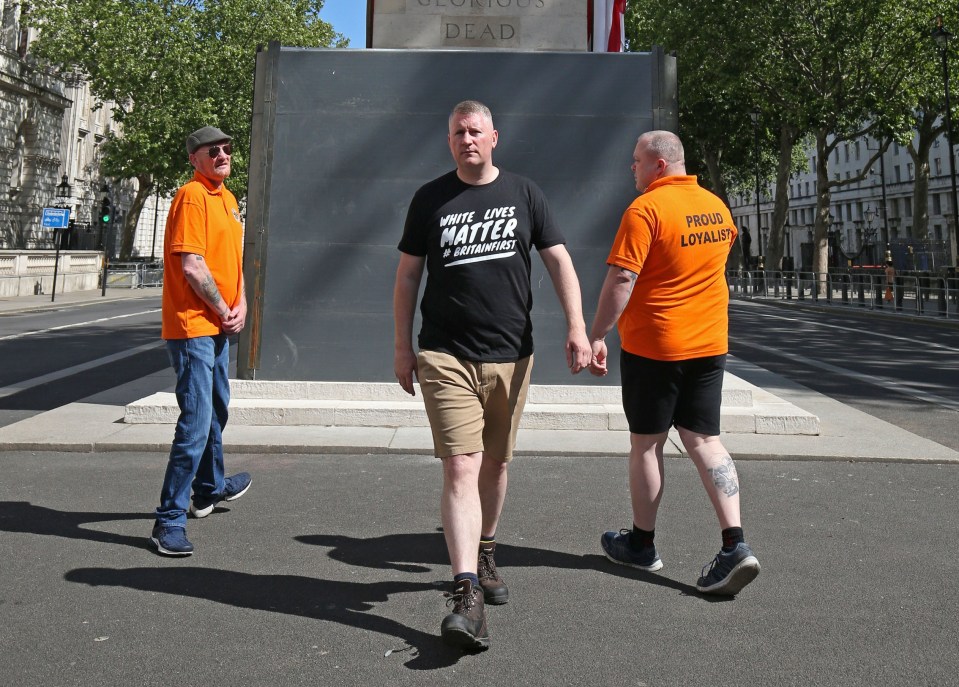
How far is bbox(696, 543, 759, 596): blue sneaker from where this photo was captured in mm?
3992

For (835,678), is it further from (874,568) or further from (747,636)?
(874,568)

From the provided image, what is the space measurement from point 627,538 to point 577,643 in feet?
3.49

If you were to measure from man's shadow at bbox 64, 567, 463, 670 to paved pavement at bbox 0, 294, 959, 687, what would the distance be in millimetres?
12

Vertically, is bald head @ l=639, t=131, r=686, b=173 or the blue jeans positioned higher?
bald head @ l=639, t=131, r=686, b=173

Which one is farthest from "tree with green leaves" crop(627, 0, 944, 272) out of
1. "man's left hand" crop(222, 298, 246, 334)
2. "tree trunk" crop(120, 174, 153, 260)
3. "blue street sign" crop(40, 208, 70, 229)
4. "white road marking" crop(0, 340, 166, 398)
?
"man's left hand" crop(222, 298, 246, 334)

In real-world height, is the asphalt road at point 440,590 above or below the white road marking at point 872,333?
below

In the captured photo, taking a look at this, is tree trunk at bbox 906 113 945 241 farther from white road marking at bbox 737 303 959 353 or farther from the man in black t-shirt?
the man in black t-shirt

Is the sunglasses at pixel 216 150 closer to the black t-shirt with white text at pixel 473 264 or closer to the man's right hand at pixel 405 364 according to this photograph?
the black t-shirt with white text at pixel 473 264

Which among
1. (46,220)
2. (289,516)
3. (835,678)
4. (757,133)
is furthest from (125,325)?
(757,133)

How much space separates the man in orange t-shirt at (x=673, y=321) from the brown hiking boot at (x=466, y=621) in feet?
3.36

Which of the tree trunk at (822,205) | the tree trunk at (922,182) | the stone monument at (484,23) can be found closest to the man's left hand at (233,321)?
the stone monument at (484,23)

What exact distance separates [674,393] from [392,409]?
4.38m

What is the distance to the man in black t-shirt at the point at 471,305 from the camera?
3.66 metres

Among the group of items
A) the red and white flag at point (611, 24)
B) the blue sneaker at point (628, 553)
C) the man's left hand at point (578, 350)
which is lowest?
the blue sneaker at point (628, 553)
